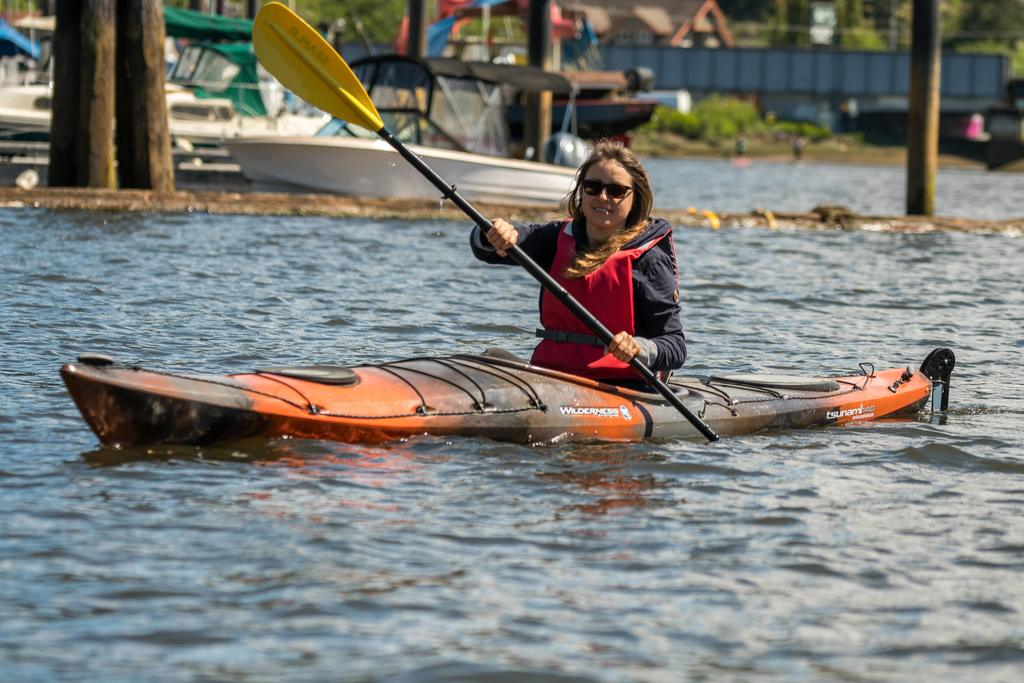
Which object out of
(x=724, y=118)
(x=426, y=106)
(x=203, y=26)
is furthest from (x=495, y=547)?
(x=724, y=118)

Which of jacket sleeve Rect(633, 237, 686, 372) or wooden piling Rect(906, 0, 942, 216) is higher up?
wooden piling Rect(906, 0, 942, 216)

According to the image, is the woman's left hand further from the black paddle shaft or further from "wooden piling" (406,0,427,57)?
"wooden piling" (406,0,427,57)

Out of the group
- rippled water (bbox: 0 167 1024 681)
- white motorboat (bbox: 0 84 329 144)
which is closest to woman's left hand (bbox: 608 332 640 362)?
rippled water (bbox: 0 167 1024 681)

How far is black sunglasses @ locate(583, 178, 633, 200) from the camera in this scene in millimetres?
6129

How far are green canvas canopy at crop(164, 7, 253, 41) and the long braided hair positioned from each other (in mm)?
15762

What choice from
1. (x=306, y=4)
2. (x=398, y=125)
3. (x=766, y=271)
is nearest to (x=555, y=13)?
(x=398, y=125)

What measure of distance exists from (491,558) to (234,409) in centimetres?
133

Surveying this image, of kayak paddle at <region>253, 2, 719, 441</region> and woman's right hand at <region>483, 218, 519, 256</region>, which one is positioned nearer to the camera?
woman's right hand at <region>483, 218, 519, 256</region>

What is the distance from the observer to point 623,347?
6055 millimetres

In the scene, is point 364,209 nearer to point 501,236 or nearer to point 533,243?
point 533,243

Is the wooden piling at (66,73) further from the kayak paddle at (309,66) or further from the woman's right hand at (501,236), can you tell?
the woman's right hand at (501,236)

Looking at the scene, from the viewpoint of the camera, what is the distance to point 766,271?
13547mm

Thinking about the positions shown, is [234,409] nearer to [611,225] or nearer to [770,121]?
[611,225]

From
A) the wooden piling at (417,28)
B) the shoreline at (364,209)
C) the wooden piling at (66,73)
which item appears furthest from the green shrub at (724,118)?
the wooden piling at (66,73)
